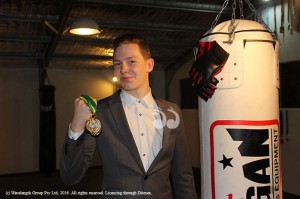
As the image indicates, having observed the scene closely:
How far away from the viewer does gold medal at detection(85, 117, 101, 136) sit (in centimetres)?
129

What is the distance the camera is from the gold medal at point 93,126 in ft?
4.25

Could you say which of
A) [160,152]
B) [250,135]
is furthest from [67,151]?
[250,135]

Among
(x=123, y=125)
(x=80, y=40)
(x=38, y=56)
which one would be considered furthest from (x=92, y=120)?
(x=38, y=56)

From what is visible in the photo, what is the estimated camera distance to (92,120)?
1.30 m

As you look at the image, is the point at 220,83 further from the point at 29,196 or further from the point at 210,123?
the point at 29,196

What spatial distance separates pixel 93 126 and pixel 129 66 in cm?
33

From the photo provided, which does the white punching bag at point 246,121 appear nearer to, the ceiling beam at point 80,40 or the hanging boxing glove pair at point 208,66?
the hanging boxing glove pair at point 208,66

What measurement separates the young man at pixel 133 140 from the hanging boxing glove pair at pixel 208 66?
19cm

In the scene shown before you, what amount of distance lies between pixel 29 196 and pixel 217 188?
3788 mm

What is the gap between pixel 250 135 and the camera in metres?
1.43

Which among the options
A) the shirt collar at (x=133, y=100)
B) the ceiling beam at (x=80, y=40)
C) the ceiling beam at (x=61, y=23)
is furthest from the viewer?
the ceiling beam at (x=80, y=40)

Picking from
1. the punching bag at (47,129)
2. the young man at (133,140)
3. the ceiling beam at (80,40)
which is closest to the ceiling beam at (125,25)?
the ceiling beam at (80,40)

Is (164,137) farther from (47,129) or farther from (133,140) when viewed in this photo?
(47,129)

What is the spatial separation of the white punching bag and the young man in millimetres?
201
